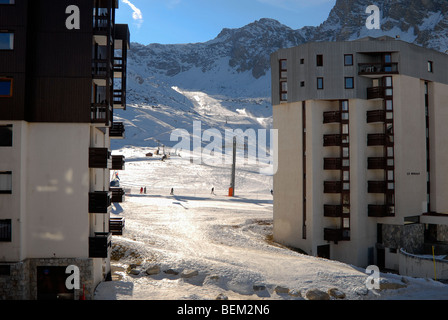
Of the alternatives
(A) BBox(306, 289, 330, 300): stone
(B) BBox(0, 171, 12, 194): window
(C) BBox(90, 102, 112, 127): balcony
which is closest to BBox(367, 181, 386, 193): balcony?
(A) BBox(306, 289, 330, 300): stone

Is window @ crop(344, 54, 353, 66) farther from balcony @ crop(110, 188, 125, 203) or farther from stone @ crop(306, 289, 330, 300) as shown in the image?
balcony @ crop(110, 188, 125, 203)

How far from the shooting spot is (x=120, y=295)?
26734 millimetres

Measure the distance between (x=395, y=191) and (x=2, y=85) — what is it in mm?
37855

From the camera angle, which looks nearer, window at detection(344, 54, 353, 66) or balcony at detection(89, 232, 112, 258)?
balcony at detection(89, 232, 112, 258)

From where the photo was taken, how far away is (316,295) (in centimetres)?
2789

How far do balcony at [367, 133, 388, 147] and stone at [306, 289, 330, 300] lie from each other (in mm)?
23040

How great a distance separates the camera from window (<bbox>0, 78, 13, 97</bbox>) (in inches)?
1008

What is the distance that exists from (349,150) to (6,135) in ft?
108

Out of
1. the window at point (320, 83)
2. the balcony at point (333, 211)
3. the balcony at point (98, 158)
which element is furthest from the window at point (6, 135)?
the balcony at point (333, 211)

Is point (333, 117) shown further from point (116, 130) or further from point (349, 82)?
point (116, 130)

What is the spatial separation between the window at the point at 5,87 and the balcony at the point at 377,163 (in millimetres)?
35165

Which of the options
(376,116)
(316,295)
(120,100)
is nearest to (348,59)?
(376,116)

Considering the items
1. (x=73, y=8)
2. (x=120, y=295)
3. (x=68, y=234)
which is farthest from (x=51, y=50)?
(x=120, y=295)

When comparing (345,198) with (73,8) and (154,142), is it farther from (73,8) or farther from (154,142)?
(154,142)
